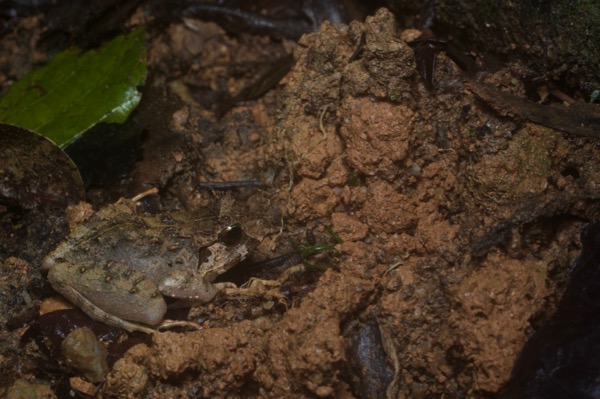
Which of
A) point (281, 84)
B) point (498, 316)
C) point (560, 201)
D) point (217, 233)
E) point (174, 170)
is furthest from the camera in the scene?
point (281, 84)

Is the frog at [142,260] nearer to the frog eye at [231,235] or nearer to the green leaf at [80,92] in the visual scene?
the frog eye at [231,235]

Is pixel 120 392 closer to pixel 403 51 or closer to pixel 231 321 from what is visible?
pixel 231 321

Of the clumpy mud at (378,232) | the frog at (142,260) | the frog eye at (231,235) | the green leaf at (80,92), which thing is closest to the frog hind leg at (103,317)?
the frog at (142,260)

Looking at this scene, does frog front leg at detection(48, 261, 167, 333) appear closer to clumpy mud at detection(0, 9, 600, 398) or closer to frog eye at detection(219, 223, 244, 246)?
clumpy mud at detection(0, 9, 600, 398)

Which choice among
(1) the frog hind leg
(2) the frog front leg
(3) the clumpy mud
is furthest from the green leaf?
(1) the frog hind leg

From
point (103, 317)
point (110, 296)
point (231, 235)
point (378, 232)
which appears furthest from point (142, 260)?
point (378, 232)

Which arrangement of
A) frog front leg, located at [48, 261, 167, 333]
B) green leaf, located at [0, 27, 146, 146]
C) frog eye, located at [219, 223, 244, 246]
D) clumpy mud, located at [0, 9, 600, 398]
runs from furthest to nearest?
green leaf, located at [0, 27, 146, 146] < frog eye, located at [219, 223, 244, 246] < frog front leg, located at [48, 261, 167, 333] < clumpy mud, located at [0, 9, 600, 398]

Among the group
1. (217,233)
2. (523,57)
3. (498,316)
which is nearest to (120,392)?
(217,233)
